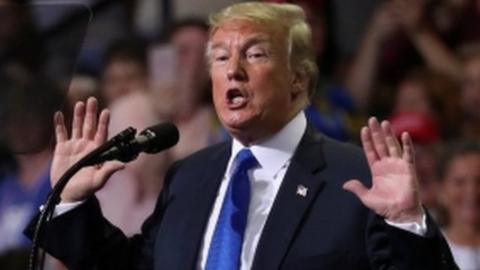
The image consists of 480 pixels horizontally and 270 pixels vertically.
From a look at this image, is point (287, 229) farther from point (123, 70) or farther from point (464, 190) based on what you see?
point (123, 70)

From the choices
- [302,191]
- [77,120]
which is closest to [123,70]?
[77,120]

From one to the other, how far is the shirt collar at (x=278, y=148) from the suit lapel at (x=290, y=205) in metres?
0.02

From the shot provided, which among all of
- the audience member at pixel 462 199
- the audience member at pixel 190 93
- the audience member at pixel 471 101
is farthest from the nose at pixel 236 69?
the audience member at pixel 471 101

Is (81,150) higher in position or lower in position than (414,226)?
higher

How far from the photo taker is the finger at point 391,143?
11.2 feet

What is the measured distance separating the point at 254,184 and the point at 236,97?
8.1 inches

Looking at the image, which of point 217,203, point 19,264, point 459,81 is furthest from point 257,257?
point 459,81

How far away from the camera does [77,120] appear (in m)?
3.71

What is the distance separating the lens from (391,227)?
3365 millimetres

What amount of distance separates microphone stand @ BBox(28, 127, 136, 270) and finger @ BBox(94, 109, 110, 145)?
0.27 meters

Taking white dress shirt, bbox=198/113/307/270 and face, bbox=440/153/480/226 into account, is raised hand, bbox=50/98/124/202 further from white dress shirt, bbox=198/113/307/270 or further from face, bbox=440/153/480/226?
face, bbox=440/153/480/226

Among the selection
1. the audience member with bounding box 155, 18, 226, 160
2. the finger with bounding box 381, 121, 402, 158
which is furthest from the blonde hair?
the audience member with bounding box 155, 18, 226, 160

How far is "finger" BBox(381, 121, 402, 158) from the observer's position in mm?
3422

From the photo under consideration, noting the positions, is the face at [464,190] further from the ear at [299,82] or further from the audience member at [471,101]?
the ear at [299,82]
